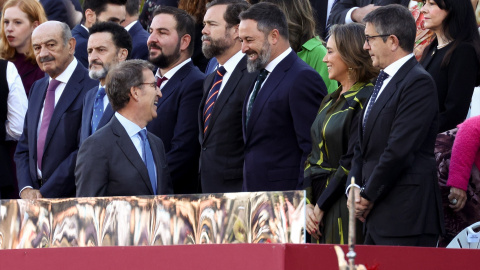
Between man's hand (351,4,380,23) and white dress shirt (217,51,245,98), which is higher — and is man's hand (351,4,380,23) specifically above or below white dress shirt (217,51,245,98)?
above

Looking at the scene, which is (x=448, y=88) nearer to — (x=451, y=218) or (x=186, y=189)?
(x=451, y=218)

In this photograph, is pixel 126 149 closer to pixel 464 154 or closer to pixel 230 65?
pixel 230 65

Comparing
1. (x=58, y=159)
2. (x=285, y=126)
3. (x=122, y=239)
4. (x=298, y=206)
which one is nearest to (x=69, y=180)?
(x=58, y=159)

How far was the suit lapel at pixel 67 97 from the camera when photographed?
8312mm

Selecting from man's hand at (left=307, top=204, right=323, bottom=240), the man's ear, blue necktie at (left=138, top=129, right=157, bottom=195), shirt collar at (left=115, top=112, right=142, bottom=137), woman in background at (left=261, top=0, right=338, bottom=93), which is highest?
the man's ear

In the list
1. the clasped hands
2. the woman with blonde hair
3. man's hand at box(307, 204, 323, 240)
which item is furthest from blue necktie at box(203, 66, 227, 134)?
the woman with blonde hair

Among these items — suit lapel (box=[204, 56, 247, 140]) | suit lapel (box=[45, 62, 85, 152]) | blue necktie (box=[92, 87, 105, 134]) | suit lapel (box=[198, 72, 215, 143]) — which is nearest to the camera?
suit lapel (box=[204, 56, 247, 140])

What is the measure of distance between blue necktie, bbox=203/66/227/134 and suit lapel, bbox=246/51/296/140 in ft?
1.24

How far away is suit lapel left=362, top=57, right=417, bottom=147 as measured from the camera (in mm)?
6363

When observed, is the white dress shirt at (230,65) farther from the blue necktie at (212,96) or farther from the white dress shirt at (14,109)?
the white dress shirt at (14,109)

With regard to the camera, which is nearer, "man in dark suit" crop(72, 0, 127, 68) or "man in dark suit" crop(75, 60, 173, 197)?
"man in dark suit" crop(75, 60, 173, 197)

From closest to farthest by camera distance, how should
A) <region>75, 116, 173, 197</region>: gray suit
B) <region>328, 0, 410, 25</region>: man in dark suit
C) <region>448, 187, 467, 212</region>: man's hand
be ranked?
<region>75, 116, 173, 197</region>: gray suit, <region>448, 187, 467, 212</region>: man's hand, <region>328, 0, 410, 25</region>: man in dark suit

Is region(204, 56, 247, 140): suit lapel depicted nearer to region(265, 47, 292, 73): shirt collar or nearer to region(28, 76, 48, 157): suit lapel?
region(265, 47, 292, 73): shirt collar

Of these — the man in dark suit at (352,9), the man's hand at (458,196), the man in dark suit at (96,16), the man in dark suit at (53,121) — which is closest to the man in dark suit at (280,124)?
the man's hand at (458,196)
